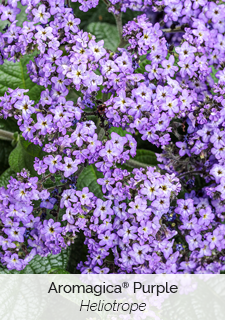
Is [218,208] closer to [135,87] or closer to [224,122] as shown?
[224,122]

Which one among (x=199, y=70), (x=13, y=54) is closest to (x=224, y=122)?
(x=199, y=70)

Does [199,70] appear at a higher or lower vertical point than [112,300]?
higher

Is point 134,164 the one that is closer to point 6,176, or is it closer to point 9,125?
point 6,176

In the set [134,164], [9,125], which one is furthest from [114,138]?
[9,125]

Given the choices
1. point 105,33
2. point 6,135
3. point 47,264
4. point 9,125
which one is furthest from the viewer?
point 105,33

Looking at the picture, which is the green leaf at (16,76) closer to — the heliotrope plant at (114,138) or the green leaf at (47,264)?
the heliotrope plant at (114,138)

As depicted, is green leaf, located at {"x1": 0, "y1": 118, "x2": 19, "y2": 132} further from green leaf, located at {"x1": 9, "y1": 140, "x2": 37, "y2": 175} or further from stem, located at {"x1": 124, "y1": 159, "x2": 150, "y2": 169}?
stem, located at {"x1": 124, "y1": 159, "x2": 150, "y2": 169}
